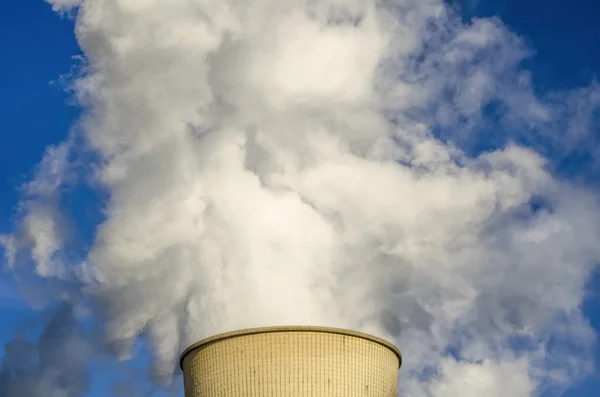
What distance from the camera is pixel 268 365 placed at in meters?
29.2

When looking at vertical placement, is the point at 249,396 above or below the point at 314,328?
below

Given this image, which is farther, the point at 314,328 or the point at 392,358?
the point at 392,358

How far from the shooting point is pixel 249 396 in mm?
29062

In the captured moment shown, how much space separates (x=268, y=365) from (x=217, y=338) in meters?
2.37

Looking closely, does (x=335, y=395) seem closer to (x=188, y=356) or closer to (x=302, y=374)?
(x=302, y=374)

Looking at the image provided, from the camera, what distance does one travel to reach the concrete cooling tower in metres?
29.1

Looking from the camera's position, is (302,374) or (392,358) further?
(392,358)

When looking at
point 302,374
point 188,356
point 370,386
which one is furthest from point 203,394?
point 370,386

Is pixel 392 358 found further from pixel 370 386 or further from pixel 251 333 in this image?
pixel 251 333

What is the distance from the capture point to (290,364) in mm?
29125

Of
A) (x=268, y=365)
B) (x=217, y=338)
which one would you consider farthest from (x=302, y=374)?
(x=217, y=338)

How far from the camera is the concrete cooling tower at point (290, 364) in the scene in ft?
95.5

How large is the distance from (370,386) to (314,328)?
323cm

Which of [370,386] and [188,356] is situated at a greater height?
[188,356]
